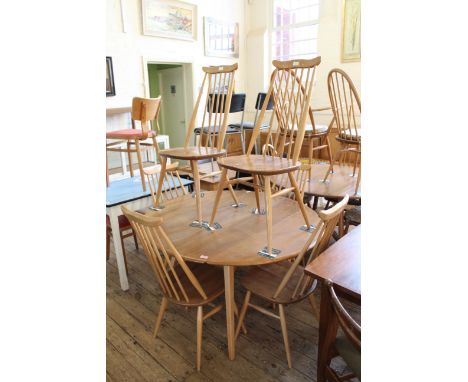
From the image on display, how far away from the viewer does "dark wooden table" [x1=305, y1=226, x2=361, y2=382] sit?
3.82ft

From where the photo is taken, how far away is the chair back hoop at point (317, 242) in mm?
1442

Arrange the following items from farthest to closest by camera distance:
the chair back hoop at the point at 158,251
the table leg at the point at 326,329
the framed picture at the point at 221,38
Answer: the framed picture at the point at 221,38 → the chair back hoop at the point at 158,251 → the table leg at the point at 326,329

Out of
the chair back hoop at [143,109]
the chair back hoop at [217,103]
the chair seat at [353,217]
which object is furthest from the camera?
the chair back hoop at [143,109]

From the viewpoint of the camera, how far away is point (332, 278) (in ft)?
3.93

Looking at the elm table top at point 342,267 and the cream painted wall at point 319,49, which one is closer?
the elm table top at point 342,267

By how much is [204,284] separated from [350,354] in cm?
92

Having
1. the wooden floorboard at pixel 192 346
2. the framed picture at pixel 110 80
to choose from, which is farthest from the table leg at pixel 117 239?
the framed picture at pixel 110 80

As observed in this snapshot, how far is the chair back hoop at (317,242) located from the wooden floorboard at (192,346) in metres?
0.43

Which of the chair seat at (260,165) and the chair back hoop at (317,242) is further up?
the chair seat at (260,165)

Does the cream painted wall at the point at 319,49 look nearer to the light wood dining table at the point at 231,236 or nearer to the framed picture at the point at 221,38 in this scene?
the framed picture at the point at 221,38

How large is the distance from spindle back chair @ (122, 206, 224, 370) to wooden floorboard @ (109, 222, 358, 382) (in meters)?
0.11
